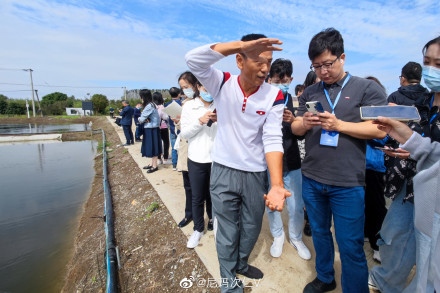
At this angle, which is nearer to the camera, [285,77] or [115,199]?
[285,77]

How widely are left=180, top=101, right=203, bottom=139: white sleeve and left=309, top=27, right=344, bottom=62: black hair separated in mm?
1289

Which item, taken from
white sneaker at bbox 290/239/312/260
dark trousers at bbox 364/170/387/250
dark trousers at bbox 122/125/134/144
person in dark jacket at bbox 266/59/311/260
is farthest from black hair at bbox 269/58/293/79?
dark trousers at bbox 122/125/134/144

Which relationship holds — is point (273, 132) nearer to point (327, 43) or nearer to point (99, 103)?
point (327, 43)

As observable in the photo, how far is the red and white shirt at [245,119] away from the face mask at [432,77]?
2.83 ft

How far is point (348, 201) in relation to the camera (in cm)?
→ 158

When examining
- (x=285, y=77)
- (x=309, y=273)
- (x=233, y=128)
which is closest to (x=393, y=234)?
(x=309, y=273)

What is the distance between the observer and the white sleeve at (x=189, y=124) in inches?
96.4

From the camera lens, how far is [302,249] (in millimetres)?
2410

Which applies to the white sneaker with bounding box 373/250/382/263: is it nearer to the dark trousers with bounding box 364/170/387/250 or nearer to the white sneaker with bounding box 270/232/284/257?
the dark trousers with bounding box 364/170/387/250

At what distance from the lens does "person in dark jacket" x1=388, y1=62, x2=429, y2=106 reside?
Result: 90.4 inches

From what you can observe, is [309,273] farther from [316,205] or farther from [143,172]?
[143,172]

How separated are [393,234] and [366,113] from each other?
1.04 metres

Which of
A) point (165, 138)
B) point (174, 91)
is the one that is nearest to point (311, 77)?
point (174, 91)

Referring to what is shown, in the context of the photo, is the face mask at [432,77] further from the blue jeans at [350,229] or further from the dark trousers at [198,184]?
the dark trousers at [198,184]
